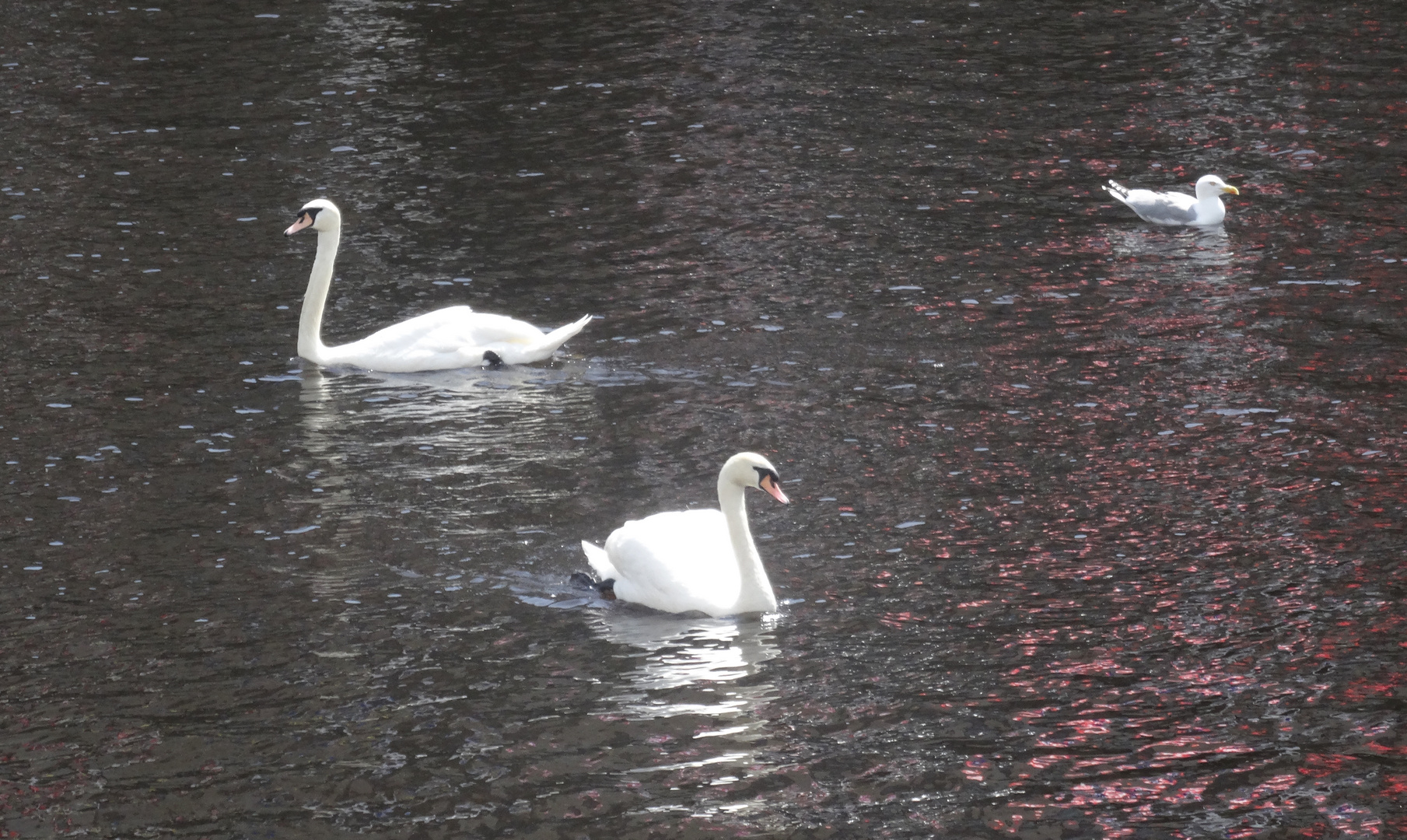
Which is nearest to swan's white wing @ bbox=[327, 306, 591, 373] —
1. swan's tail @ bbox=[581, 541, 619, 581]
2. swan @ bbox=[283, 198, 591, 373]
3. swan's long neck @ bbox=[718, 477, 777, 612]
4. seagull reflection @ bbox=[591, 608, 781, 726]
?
swan @ bbox=[283, 198, 591, 373]

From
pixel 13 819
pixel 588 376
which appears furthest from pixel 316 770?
pixel 588 376

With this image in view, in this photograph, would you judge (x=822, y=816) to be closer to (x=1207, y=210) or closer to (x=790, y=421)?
(x=790, y=421)

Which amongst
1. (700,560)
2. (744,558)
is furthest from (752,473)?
(700,560)

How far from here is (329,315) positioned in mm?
17312

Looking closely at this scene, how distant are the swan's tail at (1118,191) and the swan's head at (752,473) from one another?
32.8 ft

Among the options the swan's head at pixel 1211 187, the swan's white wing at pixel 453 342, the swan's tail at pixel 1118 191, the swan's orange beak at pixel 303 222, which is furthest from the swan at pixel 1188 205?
the swan's orange beak at pixel 303 222

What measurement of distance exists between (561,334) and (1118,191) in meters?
7.35

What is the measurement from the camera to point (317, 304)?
15820mm

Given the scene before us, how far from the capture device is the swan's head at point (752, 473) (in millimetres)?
10547

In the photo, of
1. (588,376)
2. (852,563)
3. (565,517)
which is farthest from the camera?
(588,376)

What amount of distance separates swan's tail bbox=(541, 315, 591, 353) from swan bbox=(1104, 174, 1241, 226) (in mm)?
6907

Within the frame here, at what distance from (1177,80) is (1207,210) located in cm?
710

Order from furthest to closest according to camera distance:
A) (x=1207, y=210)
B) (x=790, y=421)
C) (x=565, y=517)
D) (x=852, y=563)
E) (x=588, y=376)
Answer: (x=1207, y=210) < (x=588, y=376) < (x=790, y=421) < (x=565, y=517) < (x=852, y=563)

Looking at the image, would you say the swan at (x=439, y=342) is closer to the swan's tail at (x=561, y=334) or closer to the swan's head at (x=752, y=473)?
the swan's tail at (x=561, y=334)
